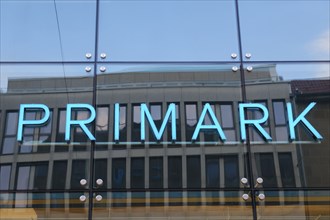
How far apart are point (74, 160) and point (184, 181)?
189 centimetres

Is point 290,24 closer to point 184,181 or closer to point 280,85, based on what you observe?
point 280,85

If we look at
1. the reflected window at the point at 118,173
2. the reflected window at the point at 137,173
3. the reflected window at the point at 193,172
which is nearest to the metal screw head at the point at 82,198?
the reflected window at the point at 118,173

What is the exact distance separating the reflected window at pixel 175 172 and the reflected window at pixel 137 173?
0.47m

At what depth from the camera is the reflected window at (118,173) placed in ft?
27.4

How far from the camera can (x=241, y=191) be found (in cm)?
832

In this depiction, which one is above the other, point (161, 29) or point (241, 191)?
point (161, 29)

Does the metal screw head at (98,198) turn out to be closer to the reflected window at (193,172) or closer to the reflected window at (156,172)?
the reflected window at (156,172)

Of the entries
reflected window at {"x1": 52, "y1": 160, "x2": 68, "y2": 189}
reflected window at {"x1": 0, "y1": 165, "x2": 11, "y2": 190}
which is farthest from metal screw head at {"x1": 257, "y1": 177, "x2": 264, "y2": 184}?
reflected window at {"x1": 0, "y1": 165, "x2": 11, "y2": 190}

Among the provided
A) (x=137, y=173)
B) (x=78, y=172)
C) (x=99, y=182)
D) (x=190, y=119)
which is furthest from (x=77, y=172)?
(x=190, y=119)

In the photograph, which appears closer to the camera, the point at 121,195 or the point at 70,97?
the point at 121,195

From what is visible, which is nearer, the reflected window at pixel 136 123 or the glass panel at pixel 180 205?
the glass panel at pixel 180 205

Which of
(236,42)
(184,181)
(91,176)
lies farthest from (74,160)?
(236,42)

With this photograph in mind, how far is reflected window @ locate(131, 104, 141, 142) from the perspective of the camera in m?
8.70

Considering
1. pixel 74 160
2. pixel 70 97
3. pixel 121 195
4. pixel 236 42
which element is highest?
pixel 236 42
